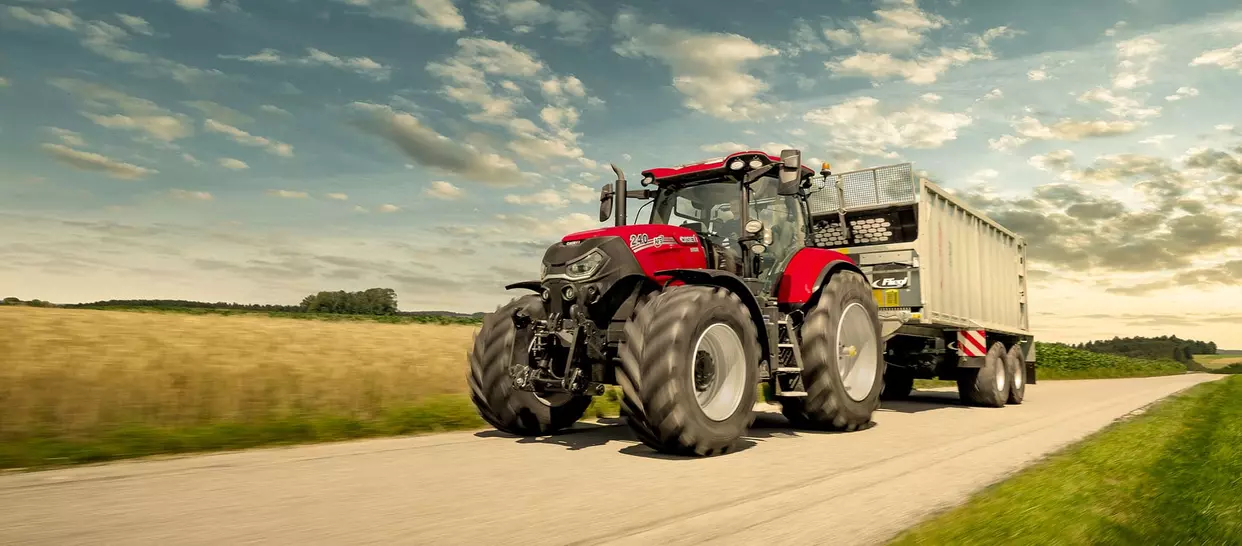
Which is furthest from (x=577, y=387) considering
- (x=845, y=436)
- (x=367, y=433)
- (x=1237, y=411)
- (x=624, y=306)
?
(x=1237, y=411)

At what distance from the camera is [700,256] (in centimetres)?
744

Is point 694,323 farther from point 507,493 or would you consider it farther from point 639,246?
point 507,493

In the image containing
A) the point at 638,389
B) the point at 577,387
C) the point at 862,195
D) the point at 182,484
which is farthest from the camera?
the point at 862,195

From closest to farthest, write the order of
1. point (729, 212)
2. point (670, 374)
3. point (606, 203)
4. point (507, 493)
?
point (507, 493) < point (670, 374) < point (729, 212) < point (606, 203)

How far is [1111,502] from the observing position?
411 cm

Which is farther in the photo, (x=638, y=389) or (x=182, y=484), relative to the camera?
(x=638, y=389)

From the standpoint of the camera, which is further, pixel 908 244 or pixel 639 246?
pixel 908 244

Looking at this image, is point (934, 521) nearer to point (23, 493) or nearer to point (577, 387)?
point (577, 387)

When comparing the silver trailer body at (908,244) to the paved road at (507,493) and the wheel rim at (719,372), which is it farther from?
the wheel rim at (719,372)

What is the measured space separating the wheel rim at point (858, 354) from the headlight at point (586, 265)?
309 centimetres

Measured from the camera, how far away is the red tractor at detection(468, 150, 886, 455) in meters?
6.07

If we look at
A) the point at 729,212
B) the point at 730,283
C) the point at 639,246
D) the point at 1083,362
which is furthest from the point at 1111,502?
the point at 1083,362

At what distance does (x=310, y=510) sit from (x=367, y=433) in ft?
11.7

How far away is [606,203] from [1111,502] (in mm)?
5523
